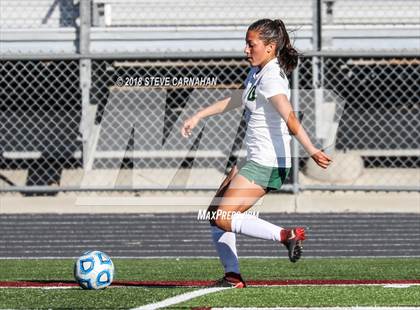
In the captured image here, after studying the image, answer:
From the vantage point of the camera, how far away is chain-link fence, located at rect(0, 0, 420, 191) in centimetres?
1307

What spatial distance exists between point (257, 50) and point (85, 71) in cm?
661

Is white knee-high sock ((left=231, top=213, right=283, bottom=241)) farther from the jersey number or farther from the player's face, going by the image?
the player's face

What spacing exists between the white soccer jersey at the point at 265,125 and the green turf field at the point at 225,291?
78cm

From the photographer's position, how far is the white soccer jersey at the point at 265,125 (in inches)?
247

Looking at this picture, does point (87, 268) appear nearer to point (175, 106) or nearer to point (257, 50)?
point (257, 50)

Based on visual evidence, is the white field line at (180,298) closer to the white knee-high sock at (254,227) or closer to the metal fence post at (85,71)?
the white knee-high sock at (254,227)

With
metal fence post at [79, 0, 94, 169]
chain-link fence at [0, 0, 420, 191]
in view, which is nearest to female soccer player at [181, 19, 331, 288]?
chain-link fence at [0, 0, 420, 191]

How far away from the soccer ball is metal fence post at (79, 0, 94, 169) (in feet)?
19.3

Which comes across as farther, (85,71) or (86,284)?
(85,71)

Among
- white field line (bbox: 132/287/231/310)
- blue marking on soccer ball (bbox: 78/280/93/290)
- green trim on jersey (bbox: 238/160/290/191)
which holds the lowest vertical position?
white field line (bbox: 132/287/231/310)

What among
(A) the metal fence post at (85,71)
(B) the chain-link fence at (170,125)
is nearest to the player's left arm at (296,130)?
(A) the metal fence post at (85,71)

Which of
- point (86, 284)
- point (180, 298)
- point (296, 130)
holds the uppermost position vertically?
point (296, 130)

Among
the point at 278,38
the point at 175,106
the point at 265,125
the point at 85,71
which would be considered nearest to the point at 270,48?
the point at 278,38

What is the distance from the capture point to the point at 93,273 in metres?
6.59
